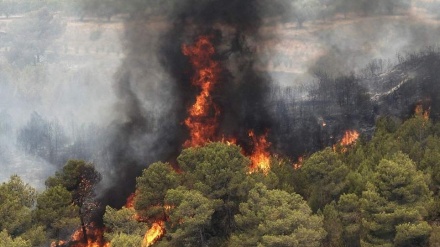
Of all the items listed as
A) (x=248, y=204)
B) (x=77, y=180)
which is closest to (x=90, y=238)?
(x=77, y=180)

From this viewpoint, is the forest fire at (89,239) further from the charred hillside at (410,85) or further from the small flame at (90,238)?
the charred hillside at (410,85)

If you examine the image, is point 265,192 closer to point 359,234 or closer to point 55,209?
point 359,234

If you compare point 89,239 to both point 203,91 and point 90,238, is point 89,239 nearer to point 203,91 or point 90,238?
point 90,238

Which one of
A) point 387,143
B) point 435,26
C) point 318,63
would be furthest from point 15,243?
point 435,26

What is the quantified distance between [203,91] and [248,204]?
120 ft

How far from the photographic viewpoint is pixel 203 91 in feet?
232

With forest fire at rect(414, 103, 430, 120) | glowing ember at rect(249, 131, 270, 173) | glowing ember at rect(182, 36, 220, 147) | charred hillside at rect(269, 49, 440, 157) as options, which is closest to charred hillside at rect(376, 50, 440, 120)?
charred hillside at rect(269, 49, 440, 157)

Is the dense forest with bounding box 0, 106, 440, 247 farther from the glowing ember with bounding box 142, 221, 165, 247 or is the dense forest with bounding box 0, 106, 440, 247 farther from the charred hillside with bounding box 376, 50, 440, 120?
the charred hillside with bounding box 376, 50, 440, 120

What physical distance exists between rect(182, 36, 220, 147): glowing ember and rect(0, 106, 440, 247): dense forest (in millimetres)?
23130

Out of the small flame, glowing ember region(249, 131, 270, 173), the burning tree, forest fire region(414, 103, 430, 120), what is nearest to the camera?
the burning tree

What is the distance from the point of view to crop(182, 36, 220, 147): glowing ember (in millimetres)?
69062

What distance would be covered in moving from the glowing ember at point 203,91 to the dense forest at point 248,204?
23130 millimetres

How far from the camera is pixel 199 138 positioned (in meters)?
68.6

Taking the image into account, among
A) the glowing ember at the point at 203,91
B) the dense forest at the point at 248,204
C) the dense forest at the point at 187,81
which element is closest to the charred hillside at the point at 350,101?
the dense forest at the point at 187,81
